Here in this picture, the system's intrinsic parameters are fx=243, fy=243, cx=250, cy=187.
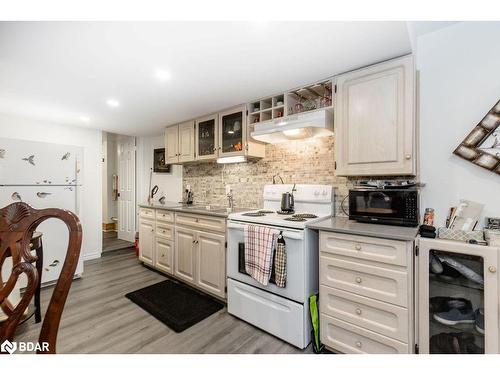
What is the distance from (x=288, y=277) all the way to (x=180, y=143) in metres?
2.49

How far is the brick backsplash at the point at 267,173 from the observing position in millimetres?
2420

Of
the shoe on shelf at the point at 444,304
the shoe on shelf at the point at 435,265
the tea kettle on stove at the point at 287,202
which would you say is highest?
the tea kettle on stove at the point at 287,202

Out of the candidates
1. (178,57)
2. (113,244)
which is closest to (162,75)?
(178,57)

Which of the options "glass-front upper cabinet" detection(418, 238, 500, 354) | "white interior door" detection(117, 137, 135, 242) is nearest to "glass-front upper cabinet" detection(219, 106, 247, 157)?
"glass-front upper cabinet" detection(418, 238, 500, 354)

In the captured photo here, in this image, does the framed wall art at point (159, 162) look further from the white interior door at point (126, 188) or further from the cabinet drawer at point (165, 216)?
the cabinet drawer at point (165, 216)

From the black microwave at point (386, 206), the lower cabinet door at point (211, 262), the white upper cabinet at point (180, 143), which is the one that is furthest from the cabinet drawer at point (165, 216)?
the black microwave at point (386, 206)

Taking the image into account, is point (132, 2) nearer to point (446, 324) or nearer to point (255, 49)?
point (255, 49)

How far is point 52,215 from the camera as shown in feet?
2.91

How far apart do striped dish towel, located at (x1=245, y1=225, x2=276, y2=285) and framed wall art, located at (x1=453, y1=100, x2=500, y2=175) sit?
1487mm

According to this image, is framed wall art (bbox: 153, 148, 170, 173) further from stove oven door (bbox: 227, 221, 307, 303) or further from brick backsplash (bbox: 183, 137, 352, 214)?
stove oven door (bbox: 227, 221, 307, 303)

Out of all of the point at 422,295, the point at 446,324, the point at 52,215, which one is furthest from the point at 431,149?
the point at 52,215

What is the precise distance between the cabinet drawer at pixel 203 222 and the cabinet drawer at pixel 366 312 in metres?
1.14

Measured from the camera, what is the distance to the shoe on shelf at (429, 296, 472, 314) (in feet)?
4.80

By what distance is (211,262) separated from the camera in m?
2.57
